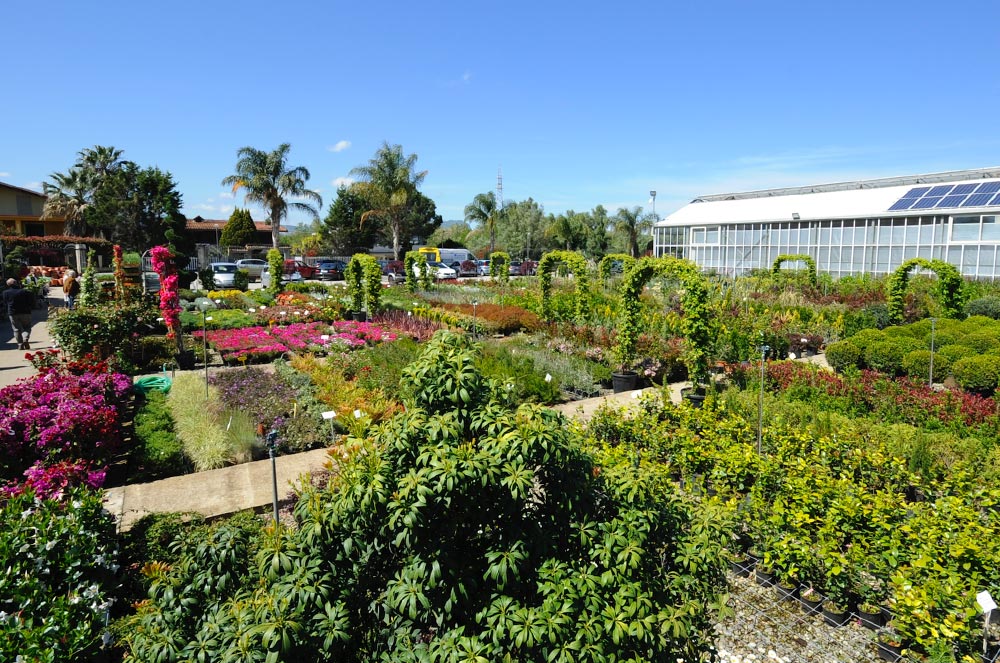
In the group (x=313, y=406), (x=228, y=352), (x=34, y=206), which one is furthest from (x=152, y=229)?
(x=313, y=406)

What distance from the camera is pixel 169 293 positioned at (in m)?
12.8

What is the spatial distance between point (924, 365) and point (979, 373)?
3.53ft

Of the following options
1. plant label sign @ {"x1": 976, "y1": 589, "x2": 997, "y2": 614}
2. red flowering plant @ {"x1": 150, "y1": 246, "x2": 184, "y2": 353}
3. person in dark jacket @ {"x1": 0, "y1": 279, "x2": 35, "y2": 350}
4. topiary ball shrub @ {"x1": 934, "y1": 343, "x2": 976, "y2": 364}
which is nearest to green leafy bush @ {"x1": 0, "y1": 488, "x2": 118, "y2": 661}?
plant label sign @ {"x1": 976, "y1": 589, "x2": 997, "y2": 614}

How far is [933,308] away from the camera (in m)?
17.1

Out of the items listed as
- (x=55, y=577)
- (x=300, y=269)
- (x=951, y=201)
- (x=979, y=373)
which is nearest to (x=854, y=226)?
(x=951, y=201)

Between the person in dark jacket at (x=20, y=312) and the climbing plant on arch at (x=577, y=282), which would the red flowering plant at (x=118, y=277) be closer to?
the person in dark jacket at (x=20, y=312)

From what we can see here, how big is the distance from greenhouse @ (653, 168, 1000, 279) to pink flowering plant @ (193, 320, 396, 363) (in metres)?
14.3

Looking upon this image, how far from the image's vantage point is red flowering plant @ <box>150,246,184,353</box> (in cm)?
1284

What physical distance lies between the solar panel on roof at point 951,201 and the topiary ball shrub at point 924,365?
52.2 feet

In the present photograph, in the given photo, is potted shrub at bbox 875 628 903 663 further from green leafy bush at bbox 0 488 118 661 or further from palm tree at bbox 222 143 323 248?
palm tree at bbox 222 143 323 248

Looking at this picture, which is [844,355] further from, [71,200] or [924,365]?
[71,200]

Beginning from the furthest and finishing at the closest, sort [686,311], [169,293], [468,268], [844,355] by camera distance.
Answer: [468,268] → [169,293] → [844,355] → [686,311]

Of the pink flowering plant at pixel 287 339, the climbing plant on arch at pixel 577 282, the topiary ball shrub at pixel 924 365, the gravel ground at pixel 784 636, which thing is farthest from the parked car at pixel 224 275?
the gravel ground at pixel 784 636

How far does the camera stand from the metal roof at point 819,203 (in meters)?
25.4
